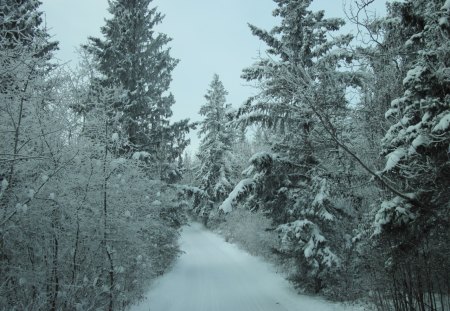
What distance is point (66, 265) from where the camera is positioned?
6.38 m

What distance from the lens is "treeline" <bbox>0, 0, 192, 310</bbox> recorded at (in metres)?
5.12

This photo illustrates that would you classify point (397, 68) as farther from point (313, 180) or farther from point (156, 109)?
point (156, 109)

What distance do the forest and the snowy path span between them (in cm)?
70

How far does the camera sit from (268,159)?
403 inches

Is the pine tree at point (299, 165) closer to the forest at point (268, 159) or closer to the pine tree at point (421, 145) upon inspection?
the forest at point (268, 159)

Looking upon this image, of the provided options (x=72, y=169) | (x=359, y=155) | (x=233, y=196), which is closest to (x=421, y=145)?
(x=359, y=155)

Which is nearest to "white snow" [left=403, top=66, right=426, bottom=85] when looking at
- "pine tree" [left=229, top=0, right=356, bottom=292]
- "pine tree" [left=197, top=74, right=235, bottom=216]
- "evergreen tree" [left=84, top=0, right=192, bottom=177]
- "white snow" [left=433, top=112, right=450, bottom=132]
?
"white snow" [left=433, top=112, right=450, bottom=132]

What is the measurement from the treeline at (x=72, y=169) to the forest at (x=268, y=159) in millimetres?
56

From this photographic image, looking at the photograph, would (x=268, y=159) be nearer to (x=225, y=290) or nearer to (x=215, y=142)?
(x=225, y=290)

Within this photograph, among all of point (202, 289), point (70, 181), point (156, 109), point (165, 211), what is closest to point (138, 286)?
point (202, 289)

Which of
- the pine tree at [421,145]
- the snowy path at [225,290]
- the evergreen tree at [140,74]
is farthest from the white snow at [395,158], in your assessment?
the evergreen tree at [140,74]

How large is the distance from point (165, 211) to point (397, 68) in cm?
1126

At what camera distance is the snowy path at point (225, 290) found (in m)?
10.3

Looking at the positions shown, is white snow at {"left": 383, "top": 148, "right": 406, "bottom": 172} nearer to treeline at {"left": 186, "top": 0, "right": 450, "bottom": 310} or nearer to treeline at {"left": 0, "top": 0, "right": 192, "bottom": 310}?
treeline at {"left": 186, "top": 0, "right": 450, "bottom": 310}
